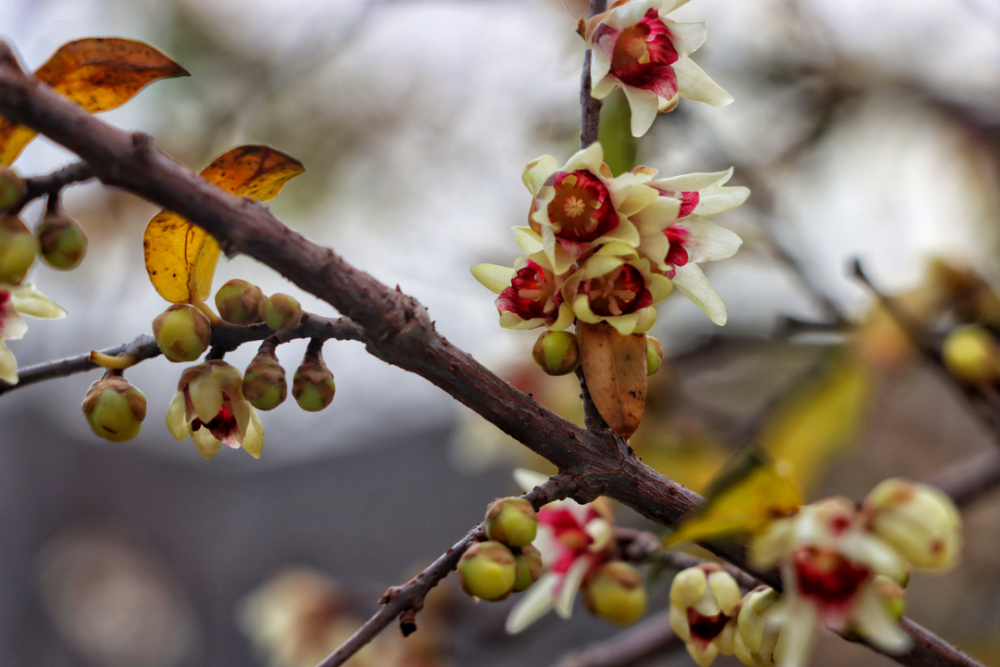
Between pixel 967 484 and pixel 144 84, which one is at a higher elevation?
pixel 144 84

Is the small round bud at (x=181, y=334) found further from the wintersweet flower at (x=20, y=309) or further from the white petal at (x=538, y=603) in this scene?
the white petal at (x=538, y=603)

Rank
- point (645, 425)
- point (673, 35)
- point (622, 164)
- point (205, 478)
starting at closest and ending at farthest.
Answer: point (673, 35) → point (622, 164) → point (645, 425) → point (205, 478)

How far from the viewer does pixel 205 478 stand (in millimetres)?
5309

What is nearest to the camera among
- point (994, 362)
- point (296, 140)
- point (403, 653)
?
point (994, 362)

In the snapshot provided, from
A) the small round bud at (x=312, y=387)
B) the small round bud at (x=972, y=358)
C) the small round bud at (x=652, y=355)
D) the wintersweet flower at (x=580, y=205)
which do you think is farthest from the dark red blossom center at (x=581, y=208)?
the small round bud at (x=972, y=358)

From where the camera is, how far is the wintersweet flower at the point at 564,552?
27.4 inches

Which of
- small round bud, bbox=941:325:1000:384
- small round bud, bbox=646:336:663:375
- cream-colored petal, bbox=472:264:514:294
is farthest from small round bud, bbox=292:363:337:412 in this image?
small round bud, bbox=941:325:1000:384

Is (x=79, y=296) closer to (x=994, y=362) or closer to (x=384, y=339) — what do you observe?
(x=384, y=339)

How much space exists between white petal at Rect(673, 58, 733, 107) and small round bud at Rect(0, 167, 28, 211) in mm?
482

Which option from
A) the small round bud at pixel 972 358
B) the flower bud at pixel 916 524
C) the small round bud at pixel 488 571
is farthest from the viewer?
the small round bud at pixel 972 358

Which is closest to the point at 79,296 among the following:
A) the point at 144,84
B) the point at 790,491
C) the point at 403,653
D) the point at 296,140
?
the point at 296,140

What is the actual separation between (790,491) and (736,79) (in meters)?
1.75

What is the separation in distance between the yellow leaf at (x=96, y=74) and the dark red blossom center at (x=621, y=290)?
329 mm

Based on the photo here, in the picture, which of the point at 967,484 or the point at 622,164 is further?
the point at 967,484
